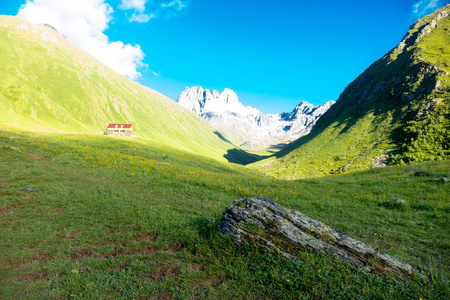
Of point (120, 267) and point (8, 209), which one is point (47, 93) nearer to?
point (8, 209)

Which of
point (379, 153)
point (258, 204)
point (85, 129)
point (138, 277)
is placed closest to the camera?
point (138, 277)

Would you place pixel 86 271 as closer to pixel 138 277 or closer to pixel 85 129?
pixel 138 277

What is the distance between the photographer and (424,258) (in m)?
10.5

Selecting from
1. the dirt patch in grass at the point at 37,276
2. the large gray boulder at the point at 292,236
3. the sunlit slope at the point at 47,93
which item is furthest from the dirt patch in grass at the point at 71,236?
the sunlit slope at the point at 47,93

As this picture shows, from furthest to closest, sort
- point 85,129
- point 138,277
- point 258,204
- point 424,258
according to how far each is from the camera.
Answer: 1. point 85,129
2. point 258,204
3. point 424,258
4. point 138,277

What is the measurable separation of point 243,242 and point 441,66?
354ft

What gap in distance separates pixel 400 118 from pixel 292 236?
89.6 metres

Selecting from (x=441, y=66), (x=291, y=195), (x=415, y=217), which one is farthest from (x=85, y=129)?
(x=441, y=66)

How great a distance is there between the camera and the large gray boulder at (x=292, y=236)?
863 centimetres

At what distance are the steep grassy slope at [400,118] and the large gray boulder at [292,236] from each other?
53828mm

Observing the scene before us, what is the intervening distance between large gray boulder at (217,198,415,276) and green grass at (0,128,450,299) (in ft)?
1.78

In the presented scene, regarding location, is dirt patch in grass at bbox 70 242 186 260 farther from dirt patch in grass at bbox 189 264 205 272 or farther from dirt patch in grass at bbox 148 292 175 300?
dirt patch in grass at bbox 148 292 175 300

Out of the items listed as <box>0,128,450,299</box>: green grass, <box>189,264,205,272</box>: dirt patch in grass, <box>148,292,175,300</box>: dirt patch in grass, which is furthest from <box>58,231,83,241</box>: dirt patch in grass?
<box>189,264,205,272</box>: dirt patch in grass

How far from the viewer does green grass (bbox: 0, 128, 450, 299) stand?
7531 millimetres
